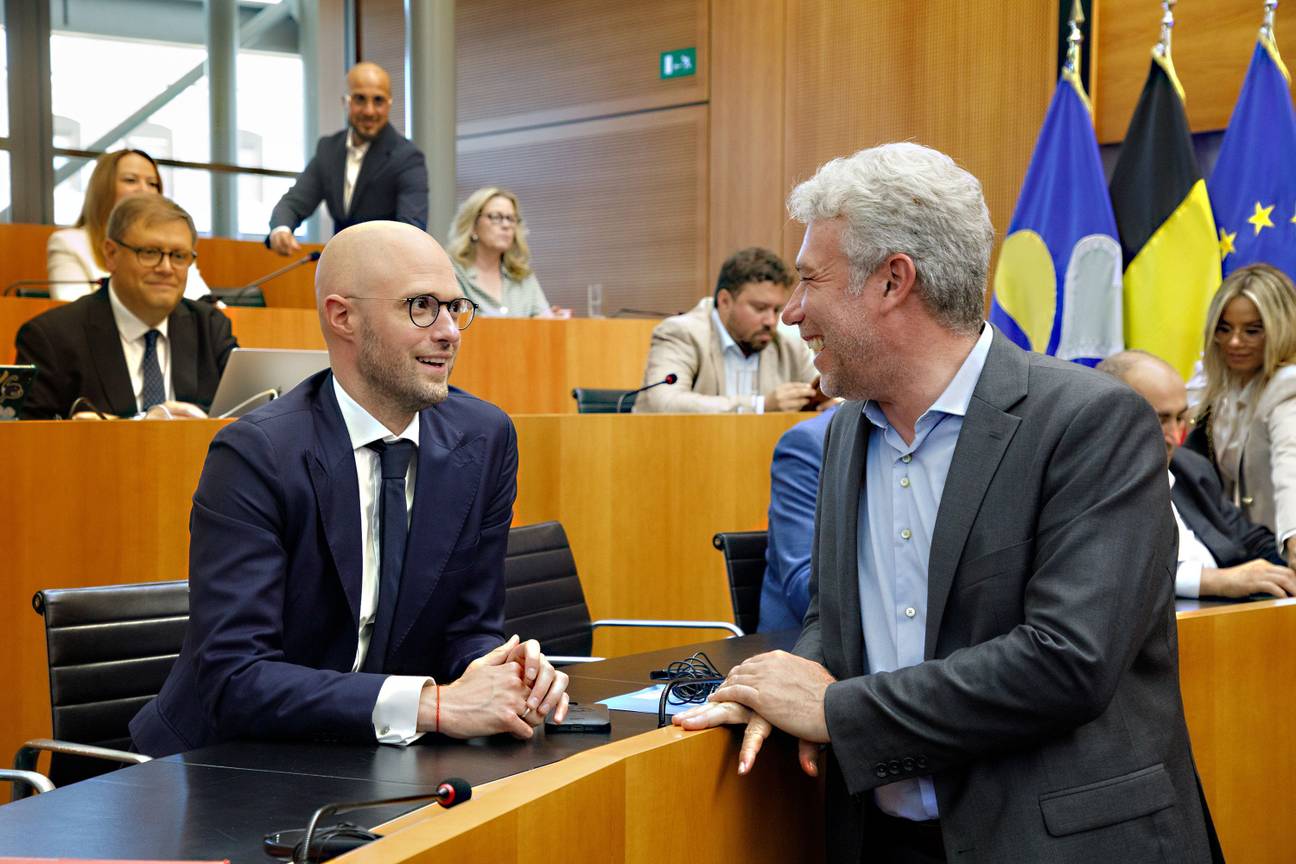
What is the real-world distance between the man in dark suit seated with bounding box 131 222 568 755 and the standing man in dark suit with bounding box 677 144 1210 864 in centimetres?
45

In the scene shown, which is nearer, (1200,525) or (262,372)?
(1200,525)

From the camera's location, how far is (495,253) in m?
6.75

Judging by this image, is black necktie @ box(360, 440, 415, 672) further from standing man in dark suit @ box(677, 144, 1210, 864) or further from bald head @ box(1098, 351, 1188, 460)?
bald head @ box(1098, 351, 1188, 460)

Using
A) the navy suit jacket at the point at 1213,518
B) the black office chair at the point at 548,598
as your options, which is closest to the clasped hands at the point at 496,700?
the black office chair at the point at 548,598

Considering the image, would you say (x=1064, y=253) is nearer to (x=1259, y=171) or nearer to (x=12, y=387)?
(x=1259, y=171)

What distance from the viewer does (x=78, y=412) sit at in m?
3.77

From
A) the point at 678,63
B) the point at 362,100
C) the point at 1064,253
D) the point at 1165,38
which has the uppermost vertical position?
the point at 678,63

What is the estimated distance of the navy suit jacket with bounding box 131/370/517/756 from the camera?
1.86 m

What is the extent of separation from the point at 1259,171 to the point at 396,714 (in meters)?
4.93

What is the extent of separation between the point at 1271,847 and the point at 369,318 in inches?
76.2

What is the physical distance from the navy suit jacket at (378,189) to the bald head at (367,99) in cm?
7

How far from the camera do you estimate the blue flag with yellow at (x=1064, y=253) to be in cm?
571

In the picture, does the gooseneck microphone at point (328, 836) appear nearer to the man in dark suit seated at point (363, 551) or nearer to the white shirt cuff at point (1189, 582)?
the man in dark suit seated at point (363, 551)

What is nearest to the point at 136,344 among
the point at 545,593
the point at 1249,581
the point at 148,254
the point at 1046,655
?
the point at 148,254
